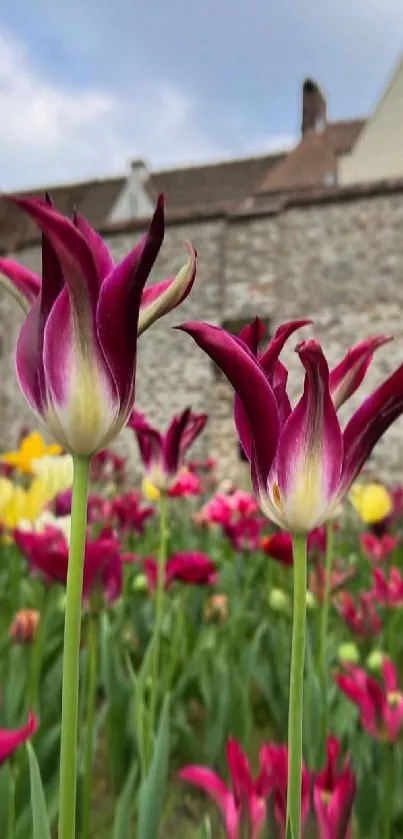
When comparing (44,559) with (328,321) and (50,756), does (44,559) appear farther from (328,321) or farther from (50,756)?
(328,321)

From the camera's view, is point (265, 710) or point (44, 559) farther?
point (265, 710)

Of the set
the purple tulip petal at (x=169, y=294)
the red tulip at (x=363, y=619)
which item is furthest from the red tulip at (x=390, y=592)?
the purple tulip petal at (x=169, y=294)

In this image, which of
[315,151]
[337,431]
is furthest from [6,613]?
[315,151]

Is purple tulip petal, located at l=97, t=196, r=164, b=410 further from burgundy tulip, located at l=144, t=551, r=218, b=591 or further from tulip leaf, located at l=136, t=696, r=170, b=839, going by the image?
burgundy tulip, located at l=144, t=551, r=218, b=591

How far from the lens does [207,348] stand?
0.30 meters

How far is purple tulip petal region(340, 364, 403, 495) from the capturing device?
0.33 m

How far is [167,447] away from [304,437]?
52 cm

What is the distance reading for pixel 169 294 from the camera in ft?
0.98

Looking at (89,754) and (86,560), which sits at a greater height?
(86,560)

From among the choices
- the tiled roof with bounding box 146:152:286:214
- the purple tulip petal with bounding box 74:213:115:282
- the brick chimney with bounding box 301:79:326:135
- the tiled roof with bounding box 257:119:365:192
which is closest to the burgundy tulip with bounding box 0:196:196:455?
the purple tulip petal with bounding box 74:213:115:282

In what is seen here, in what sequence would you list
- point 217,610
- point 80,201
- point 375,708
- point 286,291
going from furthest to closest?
point 80,201 → point 286,291 → point 217,610 → point 375,708

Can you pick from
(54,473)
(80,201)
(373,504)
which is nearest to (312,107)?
(80,201)

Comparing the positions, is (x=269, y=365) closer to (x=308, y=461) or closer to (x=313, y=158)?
(x=308, y=461)

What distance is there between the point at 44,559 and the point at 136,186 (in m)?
10.2
